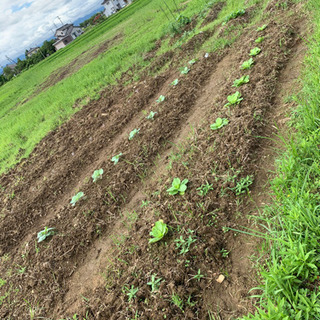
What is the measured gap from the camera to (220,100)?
3906 mm

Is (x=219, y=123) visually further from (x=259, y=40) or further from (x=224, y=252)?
(x=259, y=40)

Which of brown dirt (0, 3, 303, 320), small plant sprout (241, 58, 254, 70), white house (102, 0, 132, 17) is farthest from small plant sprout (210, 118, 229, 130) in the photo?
white house (102, 0, 132, 17)

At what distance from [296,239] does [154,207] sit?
5.43 feet

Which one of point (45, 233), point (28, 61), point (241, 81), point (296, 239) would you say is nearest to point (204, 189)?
point (296, 239)

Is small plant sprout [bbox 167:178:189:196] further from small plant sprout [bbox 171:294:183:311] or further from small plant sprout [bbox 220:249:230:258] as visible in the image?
small plant sprout [bbox 171:294:183:311]

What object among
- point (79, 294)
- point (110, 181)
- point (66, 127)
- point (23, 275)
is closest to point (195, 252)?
point (79, 294)

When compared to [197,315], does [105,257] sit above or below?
above

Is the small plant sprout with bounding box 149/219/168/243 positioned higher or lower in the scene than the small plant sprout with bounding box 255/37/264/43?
lower

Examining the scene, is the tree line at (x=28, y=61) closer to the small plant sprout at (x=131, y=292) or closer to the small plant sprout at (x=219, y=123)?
the small plant sprout at (x=219, y=123)

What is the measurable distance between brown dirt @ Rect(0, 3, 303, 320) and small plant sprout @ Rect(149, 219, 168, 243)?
Result: 0.10 m

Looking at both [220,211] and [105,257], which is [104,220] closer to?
[105,257]

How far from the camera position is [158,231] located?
2.38 meters

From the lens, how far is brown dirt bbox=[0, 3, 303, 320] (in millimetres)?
2025

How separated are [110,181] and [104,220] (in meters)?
0.78
